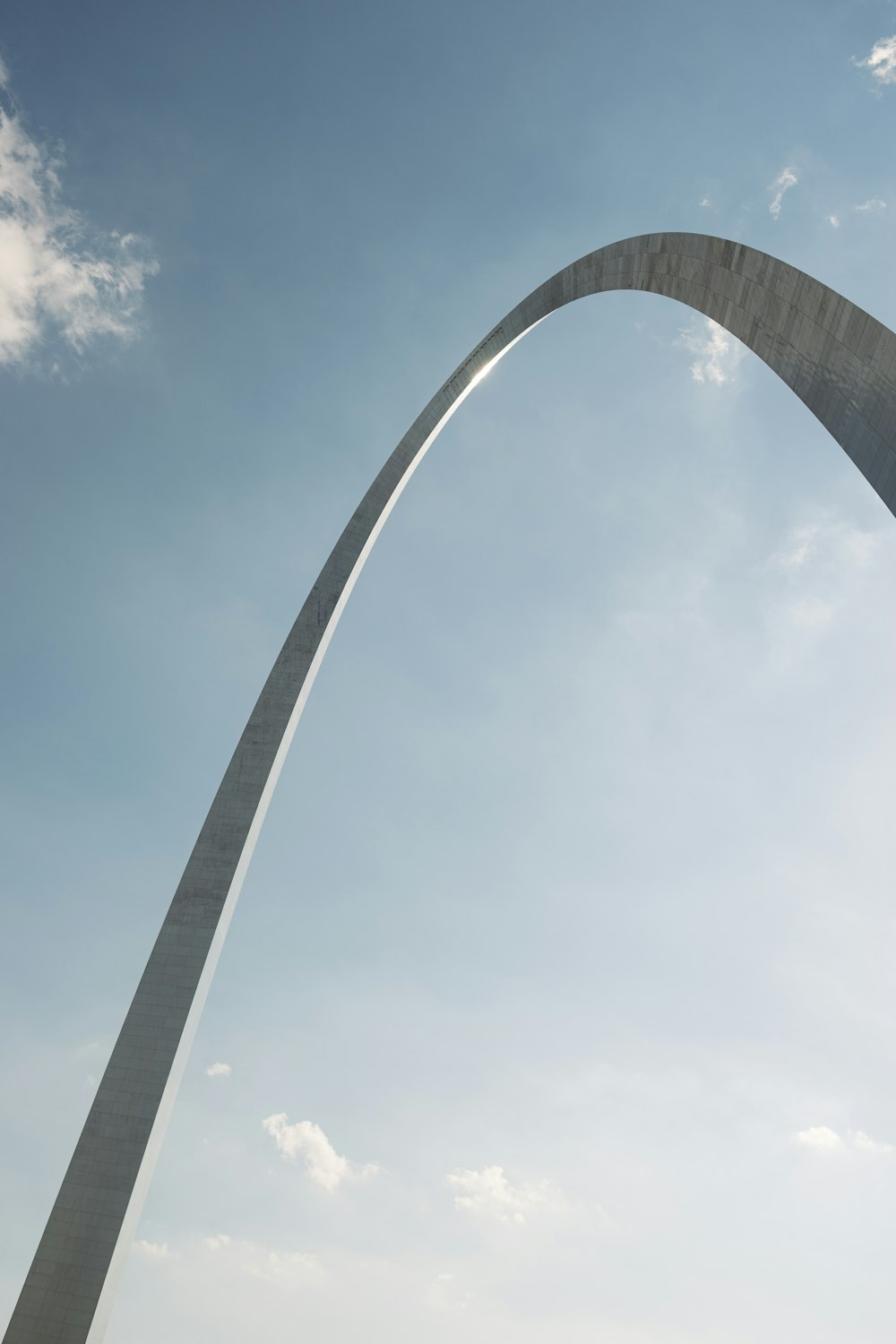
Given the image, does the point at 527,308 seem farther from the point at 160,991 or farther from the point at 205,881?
the point at 160,991

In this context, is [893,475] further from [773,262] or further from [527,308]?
[527,308]

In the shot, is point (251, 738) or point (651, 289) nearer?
point (651, 289)

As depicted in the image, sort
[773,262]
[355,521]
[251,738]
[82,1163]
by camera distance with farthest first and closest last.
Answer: [355,521] → [251,738] → [82,1163] → [773,262]

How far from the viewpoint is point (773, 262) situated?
34.6ft

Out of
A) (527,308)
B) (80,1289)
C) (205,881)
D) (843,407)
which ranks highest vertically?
(527,308)

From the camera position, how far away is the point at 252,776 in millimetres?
18656

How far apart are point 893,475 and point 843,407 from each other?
1376mm

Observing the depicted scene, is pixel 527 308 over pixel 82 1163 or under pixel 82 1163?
over

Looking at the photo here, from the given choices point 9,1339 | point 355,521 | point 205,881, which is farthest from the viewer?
point 355,521

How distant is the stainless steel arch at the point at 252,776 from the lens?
31.5ft

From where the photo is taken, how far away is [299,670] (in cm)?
2056

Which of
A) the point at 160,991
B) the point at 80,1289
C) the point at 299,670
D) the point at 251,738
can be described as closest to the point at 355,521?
the point at 299,670

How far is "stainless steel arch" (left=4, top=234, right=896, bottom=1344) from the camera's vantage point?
9.61 m

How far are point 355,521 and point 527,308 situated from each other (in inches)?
326
